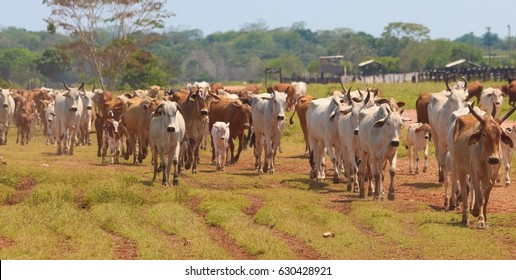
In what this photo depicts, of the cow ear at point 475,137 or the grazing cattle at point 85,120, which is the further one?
the grazing cattle at point 85,120

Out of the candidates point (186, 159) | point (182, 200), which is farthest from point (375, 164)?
point (186, 159)

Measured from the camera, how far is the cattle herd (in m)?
16.9

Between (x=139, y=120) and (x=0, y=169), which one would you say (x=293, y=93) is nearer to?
(x=139, y=120)

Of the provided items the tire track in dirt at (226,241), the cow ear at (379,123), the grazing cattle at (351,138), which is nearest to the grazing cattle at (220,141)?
the grazing cattle at (351,138)

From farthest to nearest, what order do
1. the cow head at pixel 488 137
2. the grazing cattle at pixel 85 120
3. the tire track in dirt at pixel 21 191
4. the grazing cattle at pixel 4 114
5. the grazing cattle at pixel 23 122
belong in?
the grazing cattle at pixel 23 122, the grazing cattle at pixel 4 114, the grazing cattle at pixel 85 120, the tire track in dirt at pixel 21 191, the cow head at pixel 488 137

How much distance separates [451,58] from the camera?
131 m

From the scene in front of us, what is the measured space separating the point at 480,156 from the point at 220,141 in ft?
34.8

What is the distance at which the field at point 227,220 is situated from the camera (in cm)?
1445

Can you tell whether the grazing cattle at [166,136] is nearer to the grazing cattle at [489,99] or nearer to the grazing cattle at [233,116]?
the grazing cattle at [233,116]

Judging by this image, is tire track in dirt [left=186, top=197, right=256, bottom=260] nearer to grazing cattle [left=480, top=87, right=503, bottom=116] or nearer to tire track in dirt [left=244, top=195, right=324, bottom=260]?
tire track in dirt [left=244, top=195, right=324, bottom=260]

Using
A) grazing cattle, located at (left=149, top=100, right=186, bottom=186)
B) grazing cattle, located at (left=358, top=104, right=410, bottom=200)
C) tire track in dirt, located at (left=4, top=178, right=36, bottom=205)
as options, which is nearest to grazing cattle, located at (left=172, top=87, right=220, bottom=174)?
grazing cattle, located at (left=149, top=100, right=186, bottom=186)

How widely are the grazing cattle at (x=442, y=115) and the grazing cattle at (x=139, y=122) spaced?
20.5 ft

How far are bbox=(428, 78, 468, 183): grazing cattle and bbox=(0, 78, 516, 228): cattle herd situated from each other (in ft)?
0.08
